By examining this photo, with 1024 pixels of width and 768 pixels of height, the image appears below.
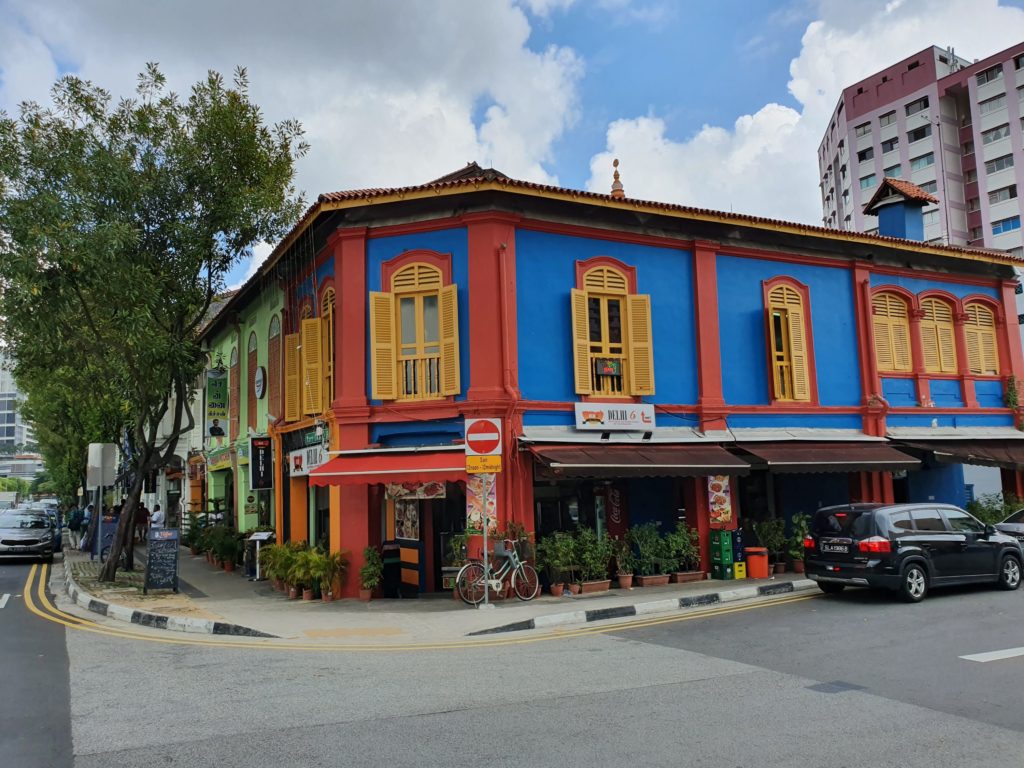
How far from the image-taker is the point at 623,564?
14289 millimetres

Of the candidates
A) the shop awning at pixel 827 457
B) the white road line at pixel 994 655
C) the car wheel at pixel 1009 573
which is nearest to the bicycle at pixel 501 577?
the shop awning at pixel 827 457

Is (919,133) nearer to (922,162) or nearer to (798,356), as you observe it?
(922,162)

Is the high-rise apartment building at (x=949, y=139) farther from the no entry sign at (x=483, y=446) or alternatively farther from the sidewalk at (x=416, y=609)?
the no entry sign at (x=483, y=446)

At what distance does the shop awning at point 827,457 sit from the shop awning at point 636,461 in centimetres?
80

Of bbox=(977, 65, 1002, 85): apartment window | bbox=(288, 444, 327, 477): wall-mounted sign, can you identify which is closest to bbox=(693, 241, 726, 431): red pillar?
bbox=(288, 444, 327, 477): wall-mounted sign

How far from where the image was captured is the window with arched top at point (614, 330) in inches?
592

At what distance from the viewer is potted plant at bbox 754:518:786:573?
15.8 m

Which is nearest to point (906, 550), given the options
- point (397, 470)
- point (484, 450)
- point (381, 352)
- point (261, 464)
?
point (484, 450)

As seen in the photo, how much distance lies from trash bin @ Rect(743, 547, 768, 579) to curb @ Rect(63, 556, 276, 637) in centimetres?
894

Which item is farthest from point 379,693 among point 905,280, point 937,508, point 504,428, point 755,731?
point 905,280

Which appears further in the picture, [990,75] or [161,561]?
[990,75]

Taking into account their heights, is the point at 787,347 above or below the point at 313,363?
above

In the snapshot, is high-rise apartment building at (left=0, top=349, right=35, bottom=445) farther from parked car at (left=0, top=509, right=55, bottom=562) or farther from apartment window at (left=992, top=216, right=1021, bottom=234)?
apartment window at (left=992, top=216, right=1021, bottom=234)

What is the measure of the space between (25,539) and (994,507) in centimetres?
2540
